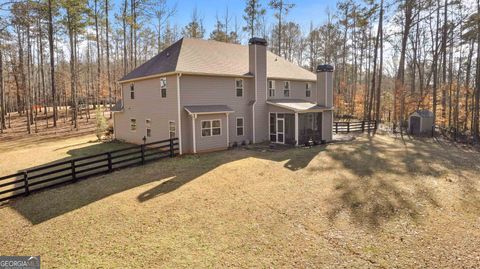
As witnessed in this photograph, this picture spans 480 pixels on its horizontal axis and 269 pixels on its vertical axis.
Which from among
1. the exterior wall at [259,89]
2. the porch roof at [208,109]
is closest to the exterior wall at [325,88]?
the exterior wall at [259,89]

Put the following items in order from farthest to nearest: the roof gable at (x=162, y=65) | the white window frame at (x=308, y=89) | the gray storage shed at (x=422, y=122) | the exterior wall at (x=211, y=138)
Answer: the gray storage shed at (x=422, y=122) < the white window frame at (x=308, y=89) < the roof gable at (x=162, y=65) < the exterior wall at (x=211, y=138)

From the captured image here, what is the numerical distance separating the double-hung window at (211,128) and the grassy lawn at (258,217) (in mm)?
3513

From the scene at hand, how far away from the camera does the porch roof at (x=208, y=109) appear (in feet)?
52.5

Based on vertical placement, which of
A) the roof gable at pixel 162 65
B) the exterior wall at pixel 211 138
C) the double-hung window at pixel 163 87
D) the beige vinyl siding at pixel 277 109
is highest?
the roof gable at pixel 162 65

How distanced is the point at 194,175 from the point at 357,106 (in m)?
33.9

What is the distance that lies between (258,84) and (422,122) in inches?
613

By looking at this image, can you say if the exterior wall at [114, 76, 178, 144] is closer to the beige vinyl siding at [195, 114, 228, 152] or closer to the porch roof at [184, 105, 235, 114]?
the porch roof at [184, 105, 235, 114]

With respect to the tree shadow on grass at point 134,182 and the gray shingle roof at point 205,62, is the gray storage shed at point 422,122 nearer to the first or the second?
the gray shingle roof at point 205,62

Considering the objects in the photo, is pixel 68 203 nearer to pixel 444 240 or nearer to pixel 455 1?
pixel 444 240

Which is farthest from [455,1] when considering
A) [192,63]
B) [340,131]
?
[192,63]

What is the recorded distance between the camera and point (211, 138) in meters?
17.0

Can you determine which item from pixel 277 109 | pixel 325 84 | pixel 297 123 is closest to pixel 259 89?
pixel 277 109

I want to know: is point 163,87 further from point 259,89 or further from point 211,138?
point 259,89

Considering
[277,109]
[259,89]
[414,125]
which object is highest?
[259,89]
